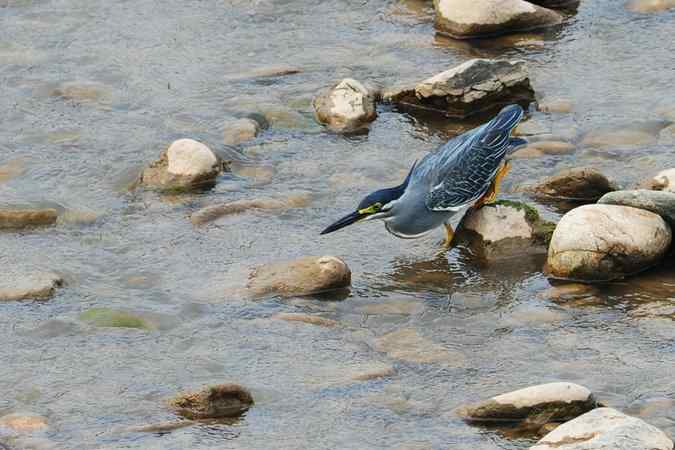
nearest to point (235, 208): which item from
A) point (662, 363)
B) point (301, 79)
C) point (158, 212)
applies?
point (158, 212)

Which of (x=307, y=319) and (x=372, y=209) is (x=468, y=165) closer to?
(x=372, y=209)

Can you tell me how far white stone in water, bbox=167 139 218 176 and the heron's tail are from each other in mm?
2009

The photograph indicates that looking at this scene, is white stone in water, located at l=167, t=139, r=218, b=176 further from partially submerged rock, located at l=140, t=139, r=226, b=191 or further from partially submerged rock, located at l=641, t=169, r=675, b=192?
partially submerged rock, located at l=641, t=169, r=675, b=192

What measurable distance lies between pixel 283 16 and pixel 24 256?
A: 4.73 metres

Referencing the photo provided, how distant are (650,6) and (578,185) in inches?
148

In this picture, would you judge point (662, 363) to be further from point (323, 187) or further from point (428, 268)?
point (323, 187)

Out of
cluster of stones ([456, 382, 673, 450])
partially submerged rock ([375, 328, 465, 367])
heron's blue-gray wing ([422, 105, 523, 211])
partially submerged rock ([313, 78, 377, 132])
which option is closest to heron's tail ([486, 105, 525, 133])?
heron's blue-gray wing ([422, 105, 523, 211])

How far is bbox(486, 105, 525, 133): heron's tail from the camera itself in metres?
9.26

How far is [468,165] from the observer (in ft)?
29.7

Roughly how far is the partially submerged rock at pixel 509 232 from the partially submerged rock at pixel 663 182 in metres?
0.71

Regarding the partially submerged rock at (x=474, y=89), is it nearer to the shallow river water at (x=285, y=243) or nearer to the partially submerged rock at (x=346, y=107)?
the shallow river water at (x=285, y=243)

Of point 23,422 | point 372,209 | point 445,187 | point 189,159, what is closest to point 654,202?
point 445,187

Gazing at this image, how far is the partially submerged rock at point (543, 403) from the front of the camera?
21.9 feet

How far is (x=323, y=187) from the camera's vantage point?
32.2ft
